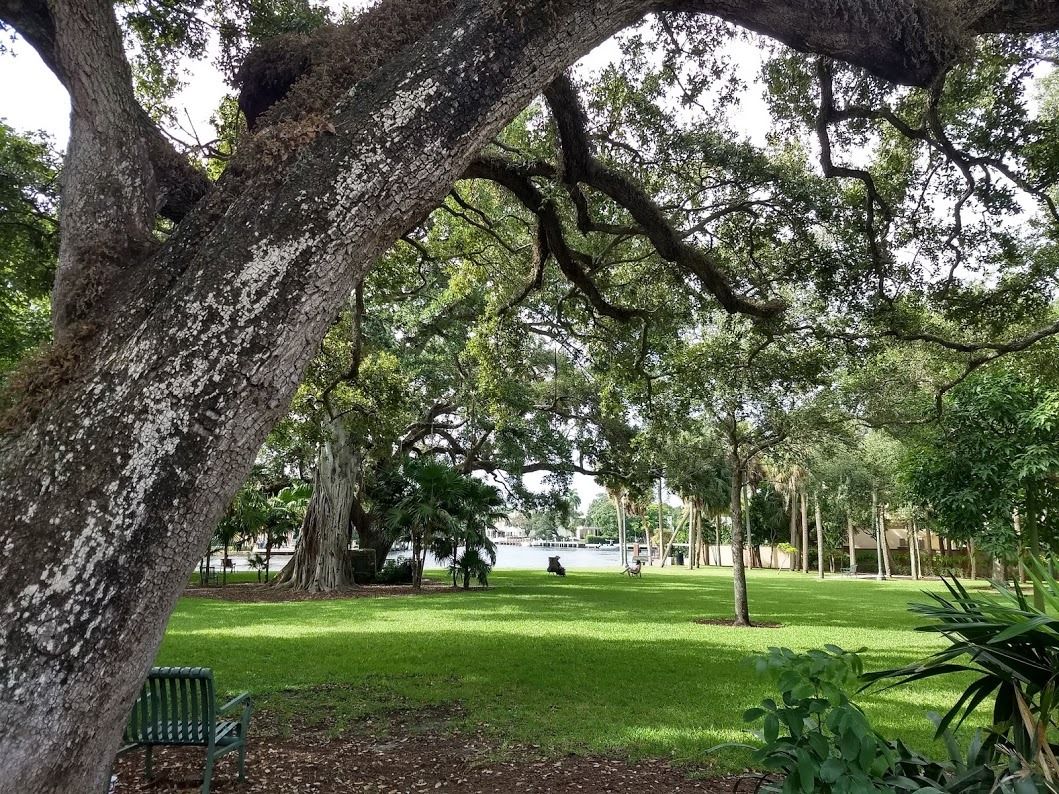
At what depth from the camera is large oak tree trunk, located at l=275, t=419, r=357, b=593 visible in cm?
2000

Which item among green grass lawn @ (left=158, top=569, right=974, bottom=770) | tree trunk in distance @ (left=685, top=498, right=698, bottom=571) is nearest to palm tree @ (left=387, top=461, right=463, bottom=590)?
green grass lawn @ (left=158, top=569, right=974, bottom=770)

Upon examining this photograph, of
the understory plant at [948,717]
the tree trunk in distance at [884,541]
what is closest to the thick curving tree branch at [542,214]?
the understory plant at [948,717]

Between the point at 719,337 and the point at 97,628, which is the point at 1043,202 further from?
the point at 97,628

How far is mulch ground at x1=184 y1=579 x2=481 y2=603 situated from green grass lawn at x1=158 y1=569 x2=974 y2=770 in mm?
1686

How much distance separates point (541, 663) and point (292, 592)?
12848 millimetres

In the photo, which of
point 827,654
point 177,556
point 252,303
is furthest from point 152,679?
point 827,654

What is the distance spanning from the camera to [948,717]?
2.32 metres

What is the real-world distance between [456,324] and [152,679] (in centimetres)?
1443

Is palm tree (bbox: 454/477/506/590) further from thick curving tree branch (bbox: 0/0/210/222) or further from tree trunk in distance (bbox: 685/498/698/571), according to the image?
tree trunk in distance (bbox: 685/498/698/571)

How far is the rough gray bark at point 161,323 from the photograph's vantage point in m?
1.99

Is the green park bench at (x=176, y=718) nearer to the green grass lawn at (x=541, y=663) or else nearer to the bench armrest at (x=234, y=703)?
the bench armrest at (x=234, y=703)

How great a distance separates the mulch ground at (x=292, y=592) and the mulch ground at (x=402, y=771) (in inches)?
525

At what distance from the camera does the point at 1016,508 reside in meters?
15.1

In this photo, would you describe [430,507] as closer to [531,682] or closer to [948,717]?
[531,682]
